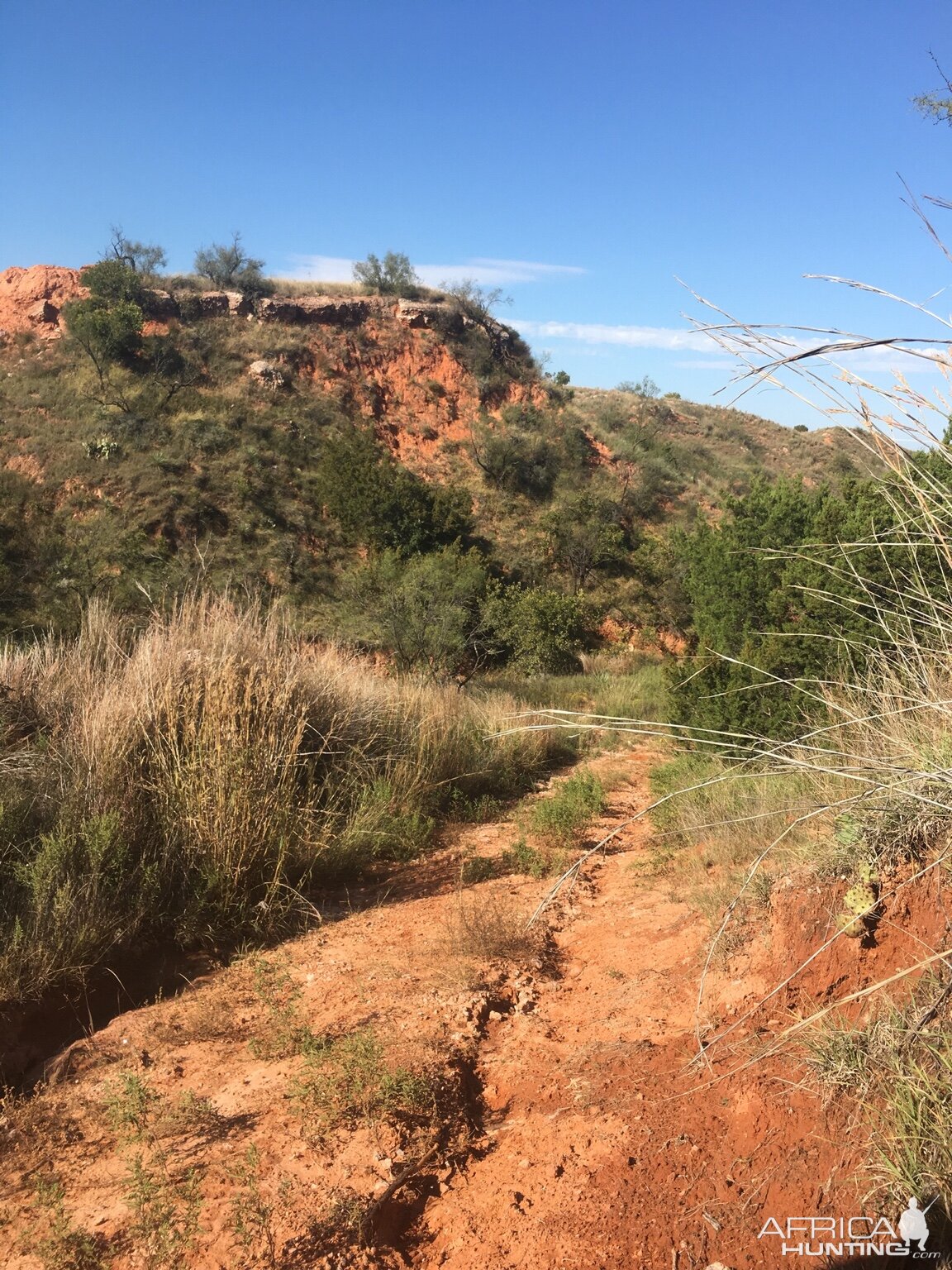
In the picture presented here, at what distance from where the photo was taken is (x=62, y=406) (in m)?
25.2

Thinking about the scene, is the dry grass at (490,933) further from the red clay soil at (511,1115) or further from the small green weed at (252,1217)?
the small green weed at (252,1217)

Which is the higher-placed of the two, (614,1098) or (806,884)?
(806,884)

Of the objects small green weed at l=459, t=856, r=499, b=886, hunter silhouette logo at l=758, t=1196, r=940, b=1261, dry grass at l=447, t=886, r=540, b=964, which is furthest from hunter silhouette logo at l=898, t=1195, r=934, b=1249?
small green weed at l=459, t=856, r=499, b=886

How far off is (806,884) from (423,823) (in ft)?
11.8

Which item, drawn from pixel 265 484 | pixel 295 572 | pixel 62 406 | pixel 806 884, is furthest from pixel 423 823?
Answer: pixel 62 406

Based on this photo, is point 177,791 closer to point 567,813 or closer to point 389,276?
point 567,813

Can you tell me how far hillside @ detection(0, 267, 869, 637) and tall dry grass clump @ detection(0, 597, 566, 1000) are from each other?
364 inches

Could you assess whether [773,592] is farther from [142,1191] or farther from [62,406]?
[62,406]

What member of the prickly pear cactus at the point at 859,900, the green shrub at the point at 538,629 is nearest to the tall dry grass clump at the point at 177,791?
the prickly pear cactus at the point at 859,900

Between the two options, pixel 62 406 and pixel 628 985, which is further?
pixel 62 406

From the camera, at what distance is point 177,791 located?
4531 millimetres

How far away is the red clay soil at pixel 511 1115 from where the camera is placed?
2223mm

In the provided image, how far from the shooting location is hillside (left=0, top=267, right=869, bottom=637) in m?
21.1

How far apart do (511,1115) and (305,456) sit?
25.5m
